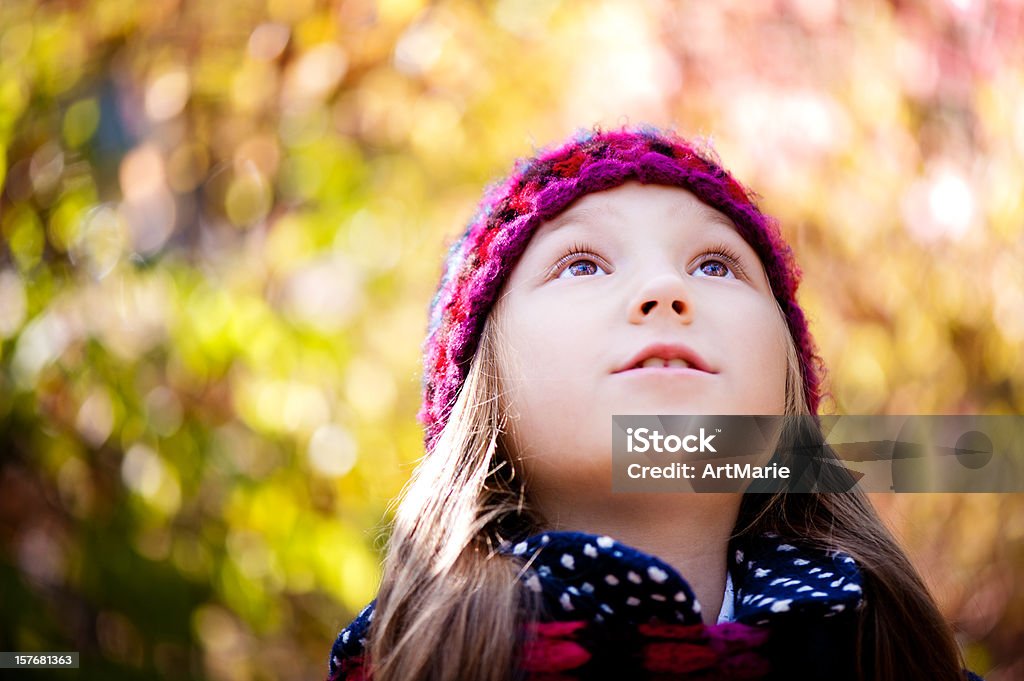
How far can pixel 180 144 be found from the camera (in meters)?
2.13

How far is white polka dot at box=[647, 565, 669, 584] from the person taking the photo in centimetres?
80

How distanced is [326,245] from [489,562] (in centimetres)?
123

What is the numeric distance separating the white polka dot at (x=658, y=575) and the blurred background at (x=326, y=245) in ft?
3.71

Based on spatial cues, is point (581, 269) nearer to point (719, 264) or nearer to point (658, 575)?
point (719, 264)

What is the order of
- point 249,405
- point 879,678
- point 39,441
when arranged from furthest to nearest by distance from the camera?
point 249,405 < point 39,441 < point 879,678

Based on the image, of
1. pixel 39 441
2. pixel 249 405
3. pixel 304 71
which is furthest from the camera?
pixel 304 71

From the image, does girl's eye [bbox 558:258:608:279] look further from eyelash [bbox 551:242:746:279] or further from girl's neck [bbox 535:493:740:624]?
girl's neck [bbox 535:493:740:624]

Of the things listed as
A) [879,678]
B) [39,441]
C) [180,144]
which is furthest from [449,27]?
[879,678]

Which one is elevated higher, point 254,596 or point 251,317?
point 251,317

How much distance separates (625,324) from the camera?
902 millimetres

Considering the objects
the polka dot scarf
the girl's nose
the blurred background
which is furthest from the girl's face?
the blurred background

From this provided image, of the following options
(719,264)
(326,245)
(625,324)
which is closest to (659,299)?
(625,324)

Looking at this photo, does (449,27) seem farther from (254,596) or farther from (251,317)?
(254,596)

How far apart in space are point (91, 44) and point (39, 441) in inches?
32.5
